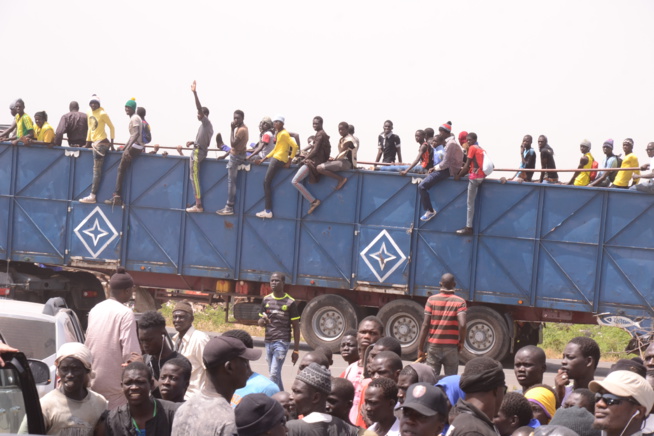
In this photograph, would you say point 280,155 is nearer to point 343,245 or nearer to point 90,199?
point 343,245

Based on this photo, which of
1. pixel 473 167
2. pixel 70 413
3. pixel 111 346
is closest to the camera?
pixel 70 413

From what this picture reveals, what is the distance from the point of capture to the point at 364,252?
56.2 ft

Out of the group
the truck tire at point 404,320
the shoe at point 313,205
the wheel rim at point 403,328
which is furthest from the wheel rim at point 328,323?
the shoe at point 313,205

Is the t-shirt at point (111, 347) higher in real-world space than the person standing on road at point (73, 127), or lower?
lower

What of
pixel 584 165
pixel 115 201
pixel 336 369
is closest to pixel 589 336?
pixel 584 165

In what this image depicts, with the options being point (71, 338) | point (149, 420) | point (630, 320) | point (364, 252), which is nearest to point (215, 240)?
point (364, 252)

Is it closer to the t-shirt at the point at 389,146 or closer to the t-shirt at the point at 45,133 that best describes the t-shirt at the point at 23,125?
the t-shirt at the point at 45,133

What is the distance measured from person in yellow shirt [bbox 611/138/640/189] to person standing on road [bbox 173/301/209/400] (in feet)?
33.8

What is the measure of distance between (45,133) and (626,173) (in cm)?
1033

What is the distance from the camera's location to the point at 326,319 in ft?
56.9

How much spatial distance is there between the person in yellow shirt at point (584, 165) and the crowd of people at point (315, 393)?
375 inches

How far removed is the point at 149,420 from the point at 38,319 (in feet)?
9.10

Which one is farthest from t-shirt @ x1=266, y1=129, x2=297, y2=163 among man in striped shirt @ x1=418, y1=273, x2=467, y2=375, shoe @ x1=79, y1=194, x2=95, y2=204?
man in striped shirt @ x1=418, y1=273, x2=467, y2=375

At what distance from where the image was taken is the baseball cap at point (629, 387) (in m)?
4.78
